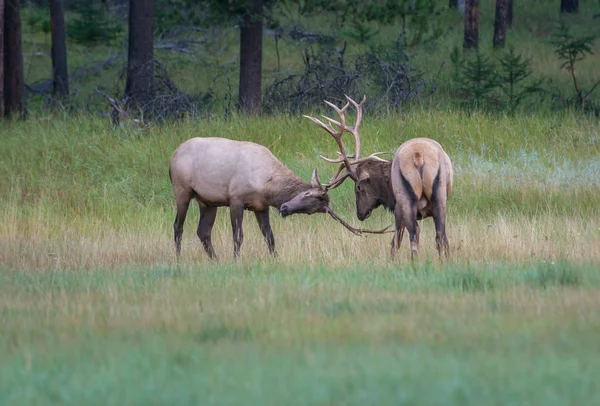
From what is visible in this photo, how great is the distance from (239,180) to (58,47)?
16016 mm

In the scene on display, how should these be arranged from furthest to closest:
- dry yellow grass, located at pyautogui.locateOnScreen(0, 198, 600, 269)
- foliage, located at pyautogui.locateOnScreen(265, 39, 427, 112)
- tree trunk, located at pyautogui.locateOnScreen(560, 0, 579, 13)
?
1. tree trunk, located at pyautogui.locateOnScreen(560, 0, 579, 13)
2. foliage, located at pyautogui.locateOnScreen(265, 39, 427, 112)
3. dry yellow grass, located at pyautogui.locateOnScreen(0, 198, 600, 269)

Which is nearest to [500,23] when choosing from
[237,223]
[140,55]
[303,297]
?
[140,55]

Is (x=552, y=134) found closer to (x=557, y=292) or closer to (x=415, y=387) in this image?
(x=557, y=292)

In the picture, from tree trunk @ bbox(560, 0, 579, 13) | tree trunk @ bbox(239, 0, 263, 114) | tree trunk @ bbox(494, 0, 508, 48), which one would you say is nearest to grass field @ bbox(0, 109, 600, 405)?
tree trunk @ bbox(239, 0, 263, 114)

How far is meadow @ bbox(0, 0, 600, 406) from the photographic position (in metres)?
5.14

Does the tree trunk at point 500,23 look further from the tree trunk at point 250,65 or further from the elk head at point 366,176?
the elk head at point 366,176

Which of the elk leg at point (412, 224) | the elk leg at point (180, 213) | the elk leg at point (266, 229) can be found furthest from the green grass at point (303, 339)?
the elk leg at point (180, 213)

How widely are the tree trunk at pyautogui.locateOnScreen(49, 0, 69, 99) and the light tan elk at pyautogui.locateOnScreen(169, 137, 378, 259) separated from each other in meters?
14.9

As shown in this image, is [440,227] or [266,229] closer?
[440,227]

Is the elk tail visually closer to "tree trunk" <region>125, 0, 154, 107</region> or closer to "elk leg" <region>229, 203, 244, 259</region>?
"elk leg" <region>229, 203, 244, 259</region>

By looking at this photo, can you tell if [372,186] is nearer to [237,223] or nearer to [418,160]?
[237,223]

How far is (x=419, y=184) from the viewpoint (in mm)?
9805

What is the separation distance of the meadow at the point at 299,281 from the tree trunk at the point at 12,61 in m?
3.25

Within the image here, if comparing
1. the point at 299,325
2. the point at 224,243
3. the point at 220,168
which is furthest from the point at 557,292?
the point at 224,243
